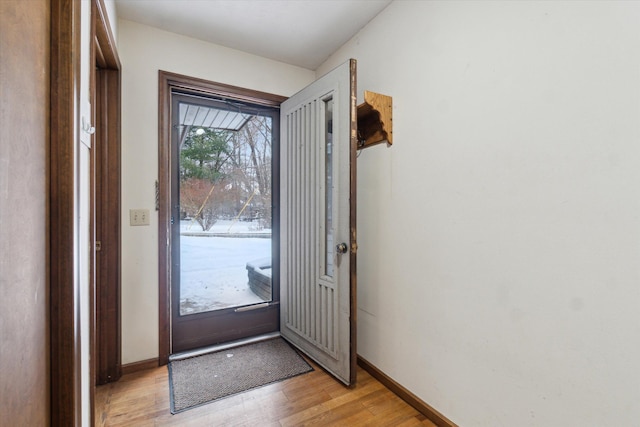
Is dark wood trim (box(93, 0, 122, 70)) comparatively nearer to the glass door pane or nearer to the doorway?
the doorway

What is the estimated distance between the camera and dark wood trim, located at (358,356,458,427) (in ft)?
5.16

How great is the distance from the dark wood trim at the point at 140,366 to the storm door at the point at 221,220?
201 millimetres

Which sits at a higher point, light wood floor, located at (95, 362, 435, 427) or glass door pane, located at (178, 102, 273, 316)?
glass door pane, located at (178, 102, 273, 316)

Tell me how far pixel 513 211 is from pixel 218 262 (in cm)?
216

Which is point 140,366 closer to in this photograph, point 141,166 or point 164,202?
point 164,202

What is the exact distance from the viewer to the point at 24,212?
71 cm

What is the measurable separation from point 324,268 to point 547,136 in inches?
57.2

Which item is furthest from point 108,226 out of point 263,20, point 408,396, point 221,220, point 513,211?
point 513,211

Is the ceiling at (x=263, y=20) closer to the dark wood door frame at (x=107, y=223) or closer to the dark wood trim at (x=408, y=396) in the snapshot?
the dark wood door frame at (x=107, y=223)

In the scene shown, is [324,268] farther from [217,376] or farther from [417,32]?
[417,32]

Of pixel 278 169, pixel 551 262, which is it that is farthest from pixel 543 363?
pixel 278 169

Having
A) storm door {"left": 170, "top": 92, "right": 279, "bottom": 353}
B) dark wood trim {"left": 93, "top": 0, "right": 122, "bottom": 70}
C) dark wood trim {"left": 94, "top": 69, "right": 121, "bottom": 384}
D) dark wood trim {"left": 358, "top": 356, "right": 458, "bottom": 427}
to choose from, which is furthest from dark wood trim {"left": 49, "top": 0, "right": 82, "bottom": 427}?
dark wood trim {"left": 358, "top": 356, "right": 458, "bottom": 427}

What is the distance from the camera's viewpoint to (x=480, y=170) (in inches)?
55.1

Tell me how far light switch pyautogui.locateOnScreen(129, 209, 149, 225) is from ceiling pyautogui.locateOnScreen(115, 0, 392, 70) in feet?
4.35
